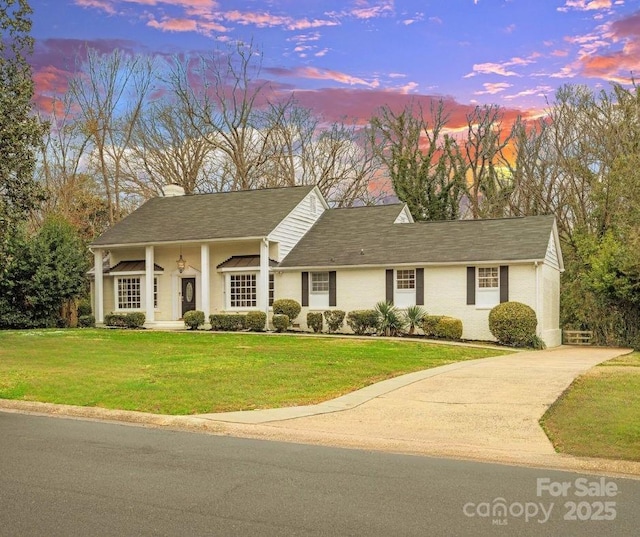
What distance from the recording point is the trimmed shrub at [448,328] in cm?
2595

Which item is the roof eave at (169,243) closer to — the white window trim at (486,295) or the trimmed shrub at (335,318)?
the trimmed shrub at (335,318)

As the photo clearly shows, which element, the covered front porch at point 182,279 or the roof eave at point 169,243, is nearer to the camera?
the roof eave at point 169,243

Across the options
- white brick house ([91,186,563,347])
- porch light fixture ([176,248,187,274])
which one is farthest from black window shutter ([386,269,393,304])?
porch light fixture ([176,248,187,274])

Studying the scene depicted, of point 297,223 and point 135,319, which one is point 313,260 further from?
point 135,319

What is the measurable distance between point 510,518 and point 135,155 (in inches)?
1842

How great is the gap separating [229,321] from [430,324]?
8.68 metres

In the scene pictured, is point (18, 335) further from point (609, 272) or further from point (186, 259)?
point (609, 272)

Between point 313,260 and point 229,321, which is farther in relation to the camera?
point 313,260

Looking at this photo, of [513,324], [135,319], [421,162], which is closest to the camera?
[513,324]

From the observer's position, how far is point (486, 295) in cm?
2667

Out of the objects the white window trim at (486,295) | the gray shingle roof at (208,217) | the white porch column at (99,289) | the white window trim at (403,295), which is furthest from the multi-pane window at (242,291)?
the white window trim at (486,295)

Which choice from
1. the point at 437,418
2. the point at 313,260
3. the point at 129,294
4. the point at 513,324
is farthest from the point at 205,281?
the point at 437,418

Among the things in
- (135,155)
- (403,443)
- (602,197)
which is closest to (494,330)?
(602,197)

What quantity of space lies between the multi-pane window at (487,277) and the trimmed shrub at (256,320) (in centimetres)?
907
